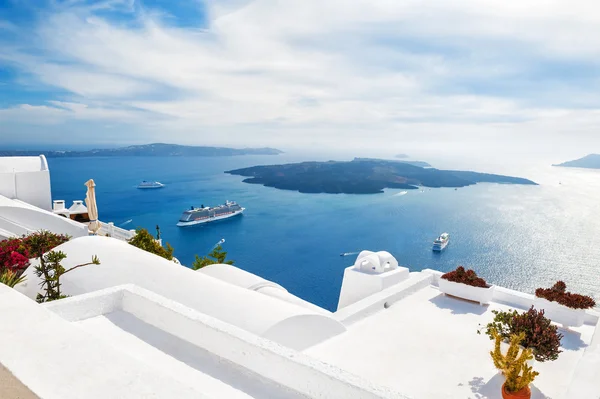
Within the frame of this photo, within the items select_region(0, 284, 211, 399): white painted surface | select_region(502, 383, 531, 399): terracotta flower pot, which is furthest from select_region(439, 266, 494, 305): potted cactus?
select_region(0, 284, 211, 399): white painted surface

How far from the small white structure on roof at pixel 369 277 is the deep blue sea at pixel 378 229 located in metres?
37.9

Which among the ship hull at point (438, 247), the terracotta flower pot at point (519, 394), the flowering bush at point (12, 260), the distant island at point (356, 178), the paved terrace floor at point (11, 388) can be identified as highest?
the paved terrace floor at point (11, 388)

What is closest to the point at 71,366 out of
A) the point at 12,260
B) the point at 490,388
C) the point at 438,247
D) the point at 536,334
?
the point at 490,388

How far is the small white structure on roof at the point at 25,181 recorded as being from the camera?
19.0 m

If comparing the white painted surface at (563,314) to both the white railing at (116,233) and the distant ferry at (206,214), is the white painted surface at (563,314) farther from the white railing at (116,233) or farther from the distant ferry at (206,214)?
the distant ferry at (206,214)

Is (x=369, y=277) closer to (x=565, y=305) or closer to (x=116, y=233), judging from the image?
(x=565, y=305)

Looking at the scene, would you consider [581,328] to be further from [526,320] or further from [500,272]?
[500,272]

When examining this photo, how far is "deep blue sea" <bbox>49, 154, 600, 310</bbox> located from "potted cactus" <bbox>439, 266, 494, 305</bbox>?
38832 mm

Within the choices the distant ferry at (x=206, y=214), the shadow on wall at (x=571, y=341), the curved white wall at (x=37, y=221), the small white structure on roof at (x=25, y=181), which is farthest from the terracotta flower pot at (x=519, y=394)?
the distant ferry at (x=206, y=214)

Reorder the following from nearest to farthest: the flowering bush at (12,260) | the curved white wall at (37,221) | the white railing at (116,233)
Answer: the flowering bush at (12,260)
the curved white wall at (37,221)
the white railing at (116,233)

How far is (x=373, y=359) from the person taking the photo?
211 inches

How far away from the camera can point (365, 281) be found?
8.68 m

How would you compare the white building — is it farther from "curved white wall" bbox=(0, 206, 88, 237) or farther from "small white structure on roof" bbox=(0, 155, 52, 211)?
"small white structure on roof" bbox=(0, 155, 52, 211)

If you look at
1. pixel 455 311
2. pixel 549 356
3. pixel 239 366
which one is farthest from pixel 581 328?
pixel 239 366
